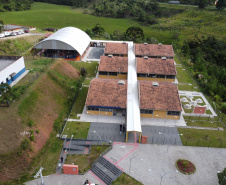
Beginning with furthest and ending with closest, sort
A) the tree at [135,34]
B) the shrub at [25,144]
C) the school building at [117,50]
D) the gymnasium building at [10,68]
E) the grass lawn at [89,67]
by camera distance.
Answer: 1. the tree at [135,34]
2. the school building at [117,50]
3. the grass lawn at [89,67]
4. the gymnasium building at [10,68]
5. the shrub at [25,144]

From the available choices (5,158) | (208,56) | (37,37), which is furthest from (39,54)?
(208,56)

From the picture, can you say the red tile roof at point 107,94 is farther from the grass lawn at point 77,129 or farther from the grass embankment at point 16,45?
the grass embankment at point 16,45

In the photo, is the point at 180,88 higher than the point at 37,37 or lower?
lower

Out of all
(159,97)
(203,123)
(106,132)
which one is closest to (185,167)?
(203,123)

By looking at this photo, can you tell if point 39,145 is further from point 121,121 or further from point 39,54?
point 39,54

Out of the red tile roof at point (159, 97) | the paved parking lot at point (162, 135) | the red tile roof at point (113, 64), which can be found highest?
the red tile roof at point (113, 64)

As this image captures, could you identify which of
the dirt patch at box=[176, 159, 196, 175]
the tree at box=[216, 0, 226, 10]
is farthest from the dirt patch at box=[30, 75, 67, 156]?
the tree at box=[216, 0, 226, 10]

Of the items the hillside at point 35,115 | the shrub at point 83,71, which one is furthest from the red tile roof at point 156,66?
the hillside at point 35,115
